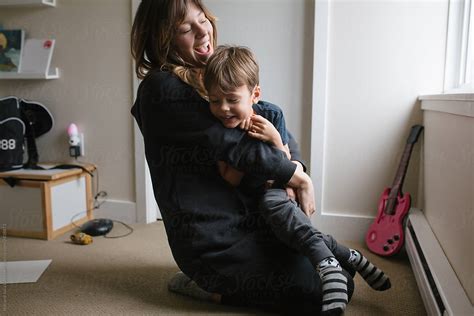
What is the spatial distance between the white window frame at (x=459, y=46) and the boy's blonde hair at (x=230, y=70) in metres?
1.07

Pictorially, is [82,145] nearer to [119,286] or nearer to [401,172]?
[119,286]

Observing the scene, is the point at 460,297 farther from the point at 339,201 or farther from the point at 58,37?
the point at 58,37

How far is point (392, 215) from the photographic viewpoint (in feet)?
6.84

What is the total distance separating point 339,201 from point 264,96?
67 cm

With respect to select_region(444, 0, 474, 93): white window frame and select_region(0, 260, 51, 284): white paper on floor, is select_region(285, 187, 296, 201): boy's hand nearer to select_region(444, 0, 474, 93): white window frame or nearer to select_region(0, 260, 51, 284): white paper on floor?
select_region(444, 0, 474, 93): white window frame

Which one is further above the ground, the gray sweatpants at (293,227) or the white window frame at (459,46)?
the white window frame at (459,46)

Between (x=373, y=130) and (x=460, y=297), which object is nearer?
(x=460, y=297)

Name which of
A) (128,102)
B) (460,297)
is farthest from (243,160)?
(128,102)

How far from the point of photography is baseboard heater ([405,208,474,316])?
48.1 inches

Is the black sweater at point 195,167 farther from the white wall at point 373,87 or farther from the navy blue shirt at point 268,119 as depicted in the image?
the white wall at point 373,87

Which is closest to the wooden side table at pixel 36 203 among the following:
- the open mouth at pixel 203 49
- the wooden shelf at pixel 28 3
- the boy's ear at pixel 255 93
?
the wooden shelf at pixel 28 3

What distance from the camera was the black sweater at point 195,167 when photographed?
1363mm

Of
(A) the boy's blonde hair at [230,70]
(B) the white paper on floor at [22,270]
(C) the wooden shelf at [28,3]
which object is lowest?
Answer: (B) the white paper on floor at [22,270]

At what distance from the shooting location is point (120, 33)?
249cm
